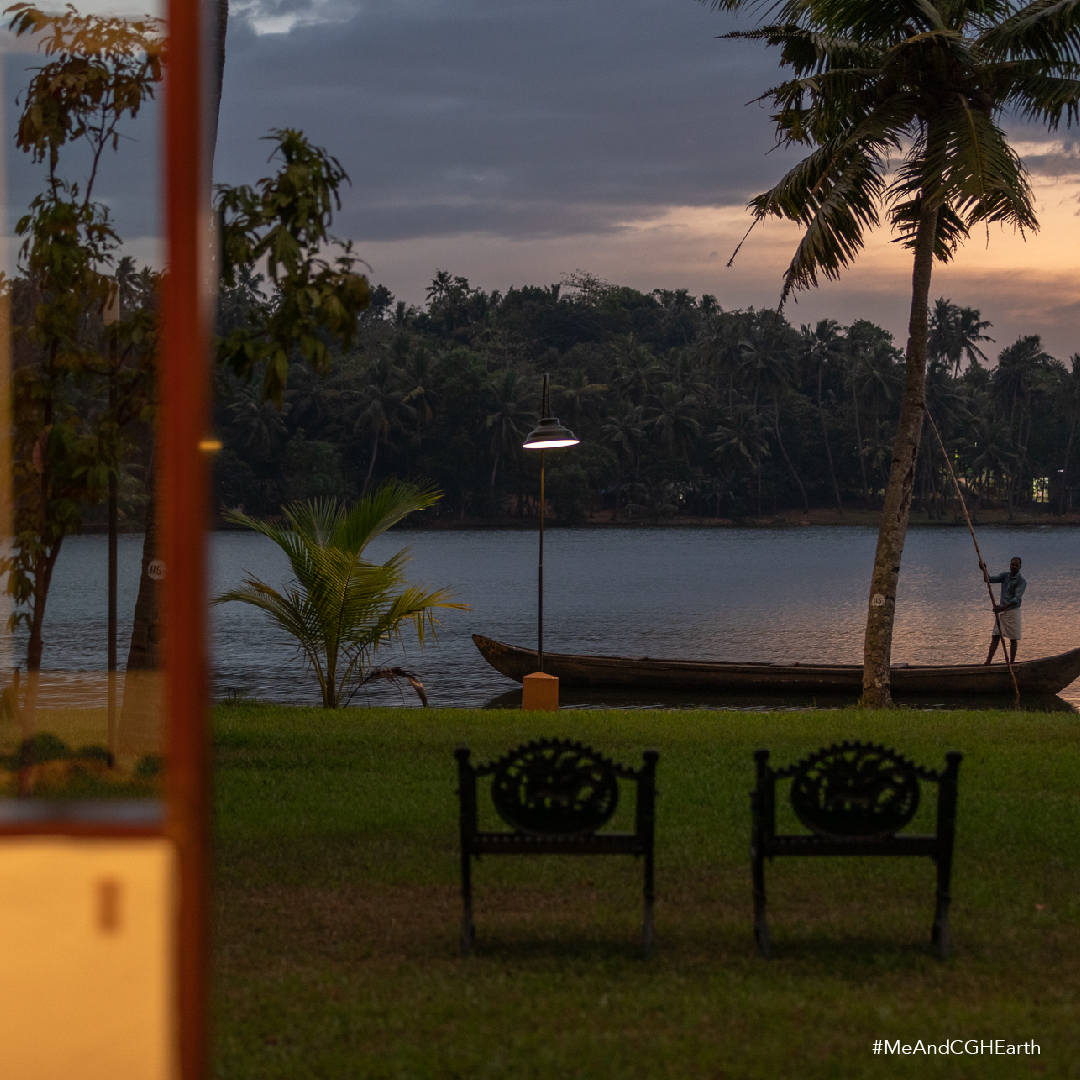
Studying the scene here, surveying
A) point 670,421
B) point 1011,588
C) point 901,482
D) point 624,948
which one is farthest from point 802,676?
point 670,421

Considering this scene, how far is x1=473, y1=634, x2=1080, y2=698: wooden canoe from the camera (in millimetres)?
17203

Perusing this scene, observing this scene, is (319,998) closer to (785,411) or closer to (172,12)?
(172,12)

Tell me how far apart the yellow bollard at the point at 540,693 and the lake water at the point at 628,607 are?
420 centimetres

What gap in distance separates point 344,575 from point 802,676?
938 centimetres

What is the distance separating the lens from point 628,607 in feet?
121

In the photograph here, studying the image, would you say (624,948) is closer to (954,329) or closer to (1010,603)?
(1010,603)

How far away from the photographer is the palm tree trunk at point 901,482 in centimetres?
1323

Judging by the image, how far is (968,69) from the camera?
40.3 ft

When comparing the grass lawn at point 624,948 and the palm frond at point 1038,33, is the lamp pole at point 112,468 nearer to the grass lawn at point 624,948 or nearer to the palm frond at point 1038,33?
the grass lawn at point 624,948

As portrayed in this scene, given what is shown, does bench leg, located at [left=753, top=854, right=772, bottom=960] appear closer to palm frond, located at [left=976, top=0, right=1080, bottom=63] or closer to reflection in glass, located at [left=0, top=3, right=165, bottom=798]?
reflection in glass, located at [left=0, top=3, right=165, bottom=798]

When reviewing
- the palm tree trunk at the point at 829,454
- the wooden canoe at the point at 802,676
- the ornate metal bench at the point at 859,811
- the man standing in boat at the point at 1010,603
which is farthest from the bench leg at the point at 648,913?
the palm tree trunk at the point at 829,454

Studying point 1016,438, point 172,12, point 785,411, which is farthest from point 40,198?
point 1016,438

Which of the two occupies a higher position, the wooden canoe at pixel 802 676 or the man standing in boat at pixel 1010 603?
the man standing in boat at pixel 1010 603

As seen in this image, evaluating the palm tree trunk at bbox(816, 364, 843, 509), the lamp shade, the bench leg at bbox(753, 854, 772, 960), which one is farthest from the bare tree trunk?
the palm tree trunk at bbox(816, 364, 843, 509)
